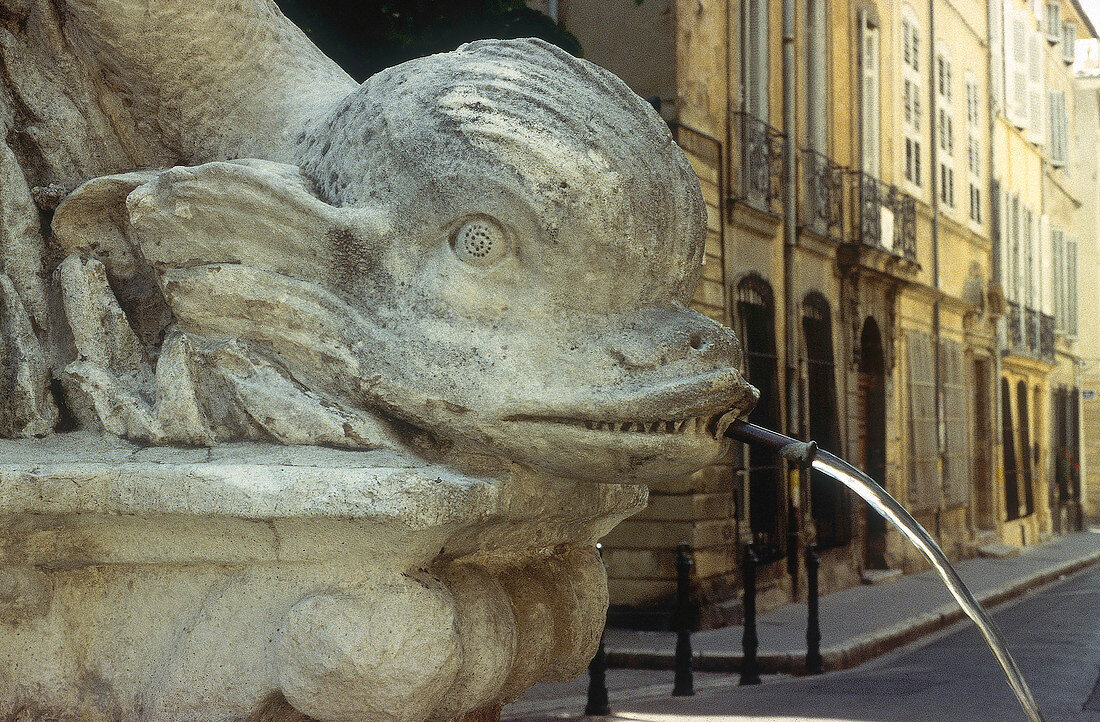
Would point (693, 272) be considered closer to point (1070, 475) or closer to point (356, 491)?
point (356, 491)

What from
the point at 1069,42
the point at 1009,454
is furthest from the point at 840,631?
the point at 1069,42

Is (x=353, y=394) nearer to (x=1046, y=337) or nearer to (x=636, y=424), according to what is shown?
(x=636, y=424)

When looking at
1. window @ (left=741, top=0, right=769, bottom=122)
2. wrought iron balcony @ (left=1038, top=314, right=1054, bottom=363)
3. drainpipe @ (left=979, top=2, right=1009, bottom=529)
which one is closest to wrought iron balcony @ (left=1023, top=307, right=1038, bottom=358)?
wrought iron balcony @ (left=1038, top=314, right=1054, bottom=363)

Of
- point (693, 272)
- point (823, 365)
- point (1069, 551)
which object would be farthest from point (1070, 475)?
point (693, 272)

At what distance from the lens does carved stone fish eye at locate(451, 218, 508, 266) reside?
1938mm

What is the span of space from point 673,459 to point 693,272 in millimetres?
355

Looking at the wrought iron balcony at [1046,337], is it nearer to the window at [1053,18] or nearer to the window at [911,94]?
the window at [1053,18]

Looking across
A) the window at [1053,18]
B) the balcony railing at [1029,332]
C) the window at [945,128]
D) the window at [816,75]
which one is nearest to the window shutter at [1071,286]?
the balcony railing at [1029,332]

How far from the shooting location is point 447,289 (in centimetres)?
195

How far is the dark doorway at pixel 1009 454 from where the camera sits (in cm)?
2020

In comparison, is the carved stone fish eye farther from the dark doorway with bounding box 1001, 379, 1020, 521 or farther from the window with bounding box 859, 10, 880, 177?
the dark doorway with bounding box 1001, 379, 1020, 521

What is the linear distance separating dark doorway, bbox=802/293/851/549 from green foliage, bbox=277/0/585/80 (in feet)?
28.1

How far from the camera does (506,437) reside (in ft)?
6.23

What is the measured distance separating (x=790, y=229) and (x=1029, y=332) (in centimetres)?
1168
